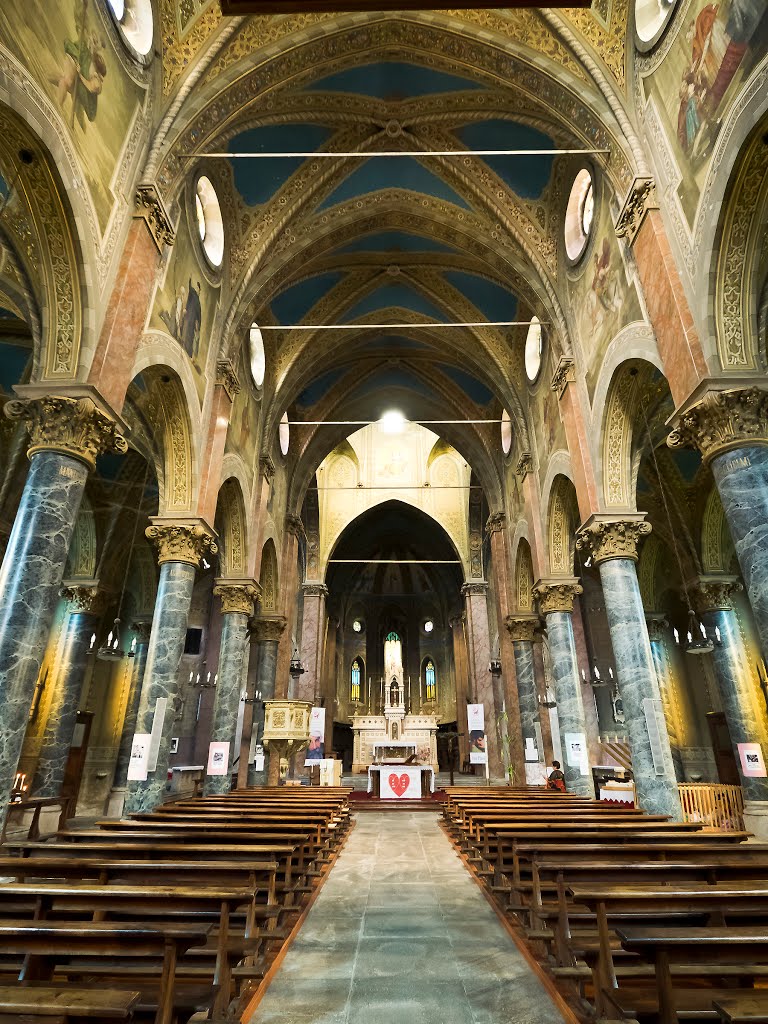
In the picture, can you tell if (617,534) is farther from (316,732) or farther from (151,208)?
(316,732)

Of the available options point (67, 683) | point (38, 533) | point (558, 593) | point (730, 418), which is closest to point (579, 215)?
point (730, 418)

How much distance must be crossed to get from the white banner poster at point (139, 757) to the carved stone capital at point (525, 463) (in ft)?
38.1

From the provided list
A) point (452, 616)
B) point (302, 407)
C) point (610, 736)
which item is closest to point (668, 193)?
point (302, 407)

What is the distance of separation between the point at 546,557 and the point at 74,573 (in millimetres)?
13676

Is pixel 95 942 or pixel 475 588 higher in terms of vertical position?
pixel 475 588

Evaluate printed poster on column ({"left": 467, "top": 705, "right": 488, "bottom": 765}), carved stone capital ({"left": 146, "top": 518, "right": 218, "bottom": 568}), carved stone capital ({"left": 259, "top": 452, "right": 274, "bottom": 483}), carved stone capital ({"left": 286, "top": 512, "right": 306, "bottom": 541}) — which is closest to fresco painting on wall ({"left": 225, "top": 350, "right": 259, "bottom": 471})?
carved stone capital ({"left": 259, "top": 452, "right": 274, "bottom": 483})

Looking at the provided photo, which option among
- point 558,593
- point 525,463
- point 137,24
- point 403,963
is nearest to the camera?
point 403,963

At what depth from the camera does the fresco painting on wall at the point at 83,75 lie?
6.51 metres

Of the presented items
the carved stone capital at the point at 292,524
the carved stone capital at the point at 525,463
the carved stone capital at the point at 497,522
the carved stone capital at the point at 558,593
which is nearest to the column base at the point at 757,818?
the carved stone capital at the point at 558,593

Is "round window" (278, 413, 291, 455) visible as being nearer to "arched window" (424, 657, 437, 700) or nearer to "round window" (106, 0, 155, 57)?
"round window" (106, 0, 155, 57)

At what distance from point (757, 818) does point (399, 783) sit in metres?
9.78

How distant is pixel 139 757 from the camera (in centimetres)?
982

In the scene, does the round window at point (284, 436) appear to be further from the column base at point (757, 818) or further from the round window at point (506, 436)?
the column base at point (757, 818)

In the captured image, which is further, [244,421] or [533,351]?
[533,351]
